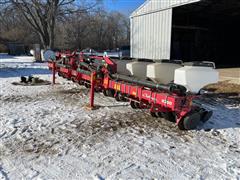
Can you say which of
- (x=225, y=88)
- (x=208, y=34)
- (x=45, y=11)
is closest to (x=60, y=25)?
(x=45, y=11)

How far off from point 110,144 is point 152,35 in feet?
30.5

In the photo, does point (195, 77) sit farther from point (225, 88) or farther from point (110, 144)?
point (225, 88)

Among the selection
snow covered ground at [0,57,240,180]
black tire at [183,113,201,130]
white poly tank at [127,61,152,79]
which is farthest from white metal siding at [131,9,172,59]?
black tire at [183,113,201,130]

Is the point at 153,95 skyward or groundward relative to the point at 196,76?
groundward

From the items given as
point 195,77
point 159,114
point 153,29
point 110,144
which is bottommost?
point 110,144

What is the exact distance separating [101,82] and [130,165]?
3277 millimetres

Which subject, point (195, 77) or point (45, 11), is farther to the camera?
point (45, 11)

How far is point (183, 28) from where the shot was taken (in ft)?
57.8

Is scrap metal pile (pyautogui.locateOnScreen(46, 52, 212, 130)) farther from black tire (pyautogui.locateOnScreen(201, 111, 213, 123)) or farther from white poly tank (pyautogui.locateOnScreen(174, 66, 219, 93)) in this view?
white poly tank (pyautogui.locateOnScreen(174, 66, 219, 93))

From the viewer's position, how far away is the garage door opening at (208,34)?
16.3 meters

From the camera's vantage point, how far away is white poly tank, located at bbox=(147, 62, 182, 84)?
5.20 metres

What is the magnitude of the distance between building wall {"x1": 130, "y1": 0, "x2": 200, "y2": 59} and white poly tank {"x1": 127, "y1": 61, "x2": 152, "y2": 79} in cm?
549

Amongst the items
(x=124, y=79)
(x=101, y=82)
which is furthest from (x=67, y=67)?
(x=124, y=79)

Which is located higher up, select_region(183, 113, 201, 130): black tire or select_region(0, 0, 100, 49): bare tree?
select_region(0, 0, 100, 49): bare tree
